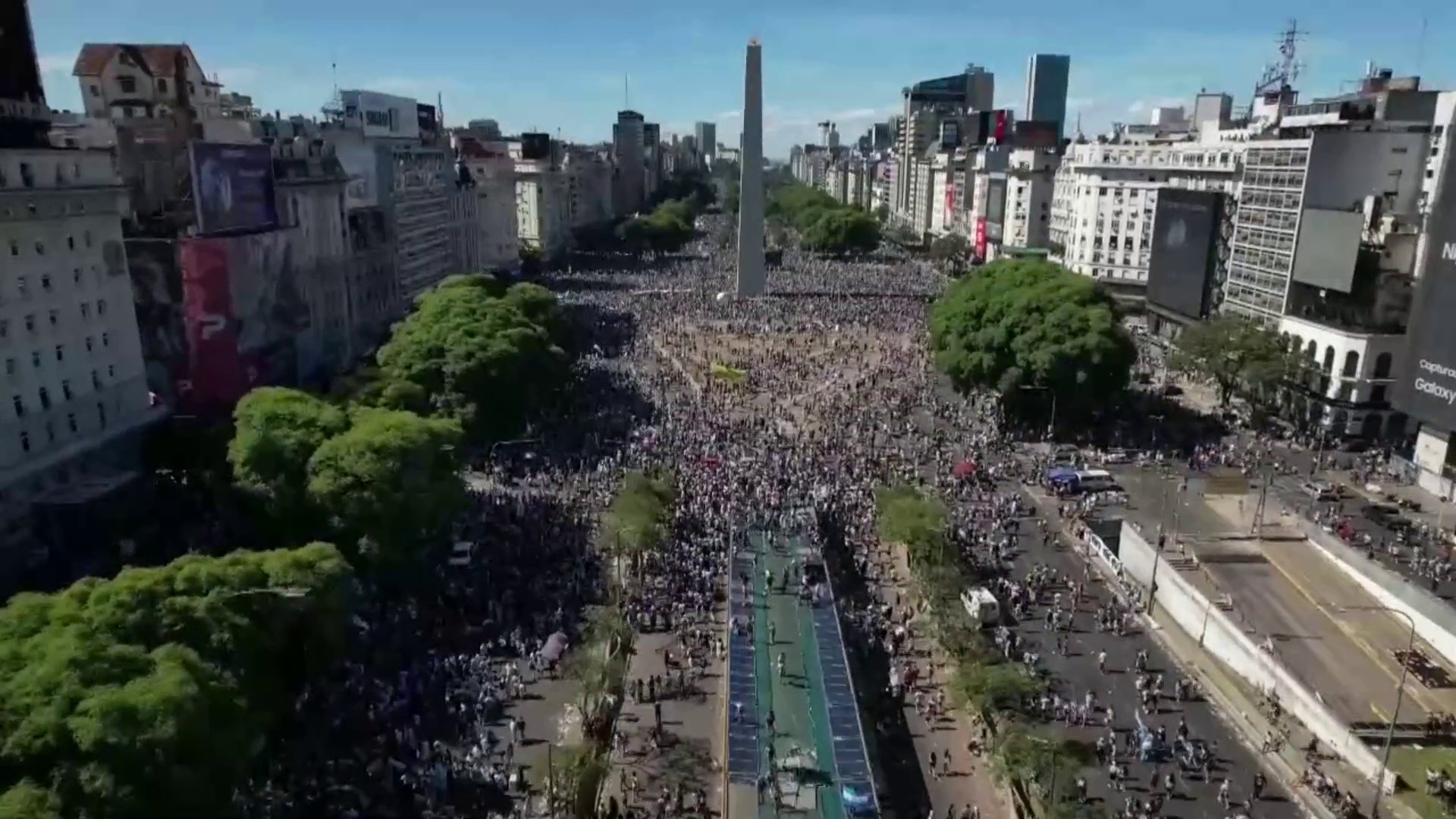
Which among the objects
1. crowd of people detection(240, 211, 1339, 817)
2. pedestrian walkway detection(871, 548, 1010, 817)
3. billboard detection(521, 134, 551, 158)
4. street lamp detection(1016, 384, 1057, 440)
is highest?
billboard detection(521, 134, 551, 158)

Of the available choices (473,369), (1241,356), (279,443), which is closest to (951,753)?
(279,443)

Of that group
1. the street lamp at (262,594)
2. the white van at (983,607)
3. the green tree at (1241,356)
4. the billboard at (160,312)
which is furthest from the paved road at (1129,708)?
the billboard at (160,312)

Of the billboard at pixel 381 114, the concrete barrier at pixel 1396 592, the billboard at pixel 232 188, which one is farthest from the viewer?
the billboard at pixel 381 114

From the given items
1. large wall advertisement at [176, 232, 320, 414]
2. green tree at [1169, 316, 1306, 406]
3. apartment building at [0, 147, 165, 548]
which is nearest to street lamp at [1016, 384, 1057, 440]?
green tree at [1169, 316, 1306, 406]

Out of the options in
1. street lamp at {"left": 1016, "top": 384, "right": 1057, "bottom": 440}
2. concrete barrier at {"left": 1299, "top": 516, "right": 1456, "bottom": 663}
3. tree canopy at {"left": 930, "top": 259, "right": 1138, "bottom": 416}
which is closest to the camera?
concrete barrier at {"left": 1299, "top": 516, "right": 1456, "bottom": 663}

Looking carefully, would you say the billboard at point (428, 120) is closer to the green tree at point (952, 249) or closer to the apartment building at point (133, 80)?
the apartment building at point (133, 80)

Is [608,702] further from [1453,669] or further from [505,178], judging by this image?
[505,178]

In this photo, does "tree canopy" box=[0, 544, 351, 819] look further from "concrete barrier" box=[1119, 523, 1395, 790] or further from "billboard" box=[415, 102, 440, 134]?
"billboard" box=[415, 102, 440, 134]
